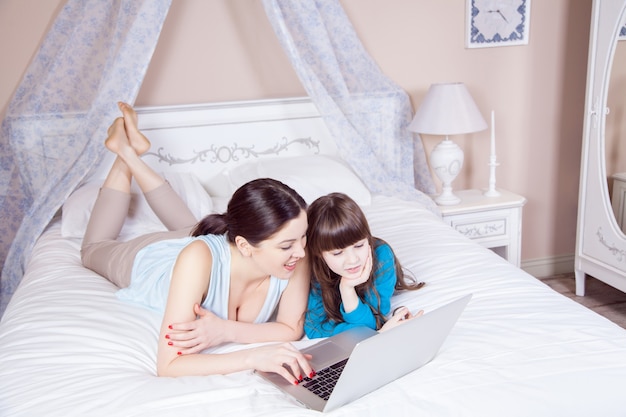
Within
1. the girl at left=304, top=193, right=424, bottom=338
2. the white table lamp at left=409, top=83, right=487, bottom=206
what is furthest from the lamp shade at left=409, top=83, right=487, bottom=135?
the girl at left=304, top=193, right=424, bottom=338

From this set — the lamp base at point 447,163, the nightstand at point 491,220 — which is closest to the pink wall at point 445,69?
the lamp base at point 447,163

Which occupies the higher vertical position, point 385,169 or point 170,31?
point 170,31

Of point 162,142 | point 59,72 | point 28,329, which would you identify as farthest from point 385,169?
point 28,329

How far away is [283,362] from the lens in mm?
1354

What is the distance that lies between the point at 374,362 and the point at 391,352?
0.05 meters

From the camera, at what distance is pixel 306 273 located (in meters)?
1.69

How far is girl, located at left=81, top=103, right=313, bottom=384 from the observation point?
1.40m

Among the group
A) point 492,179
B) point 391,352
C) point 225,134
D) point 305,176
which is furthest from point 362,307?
point 492,179

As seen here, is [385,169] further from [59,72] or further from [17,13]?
[17,13]

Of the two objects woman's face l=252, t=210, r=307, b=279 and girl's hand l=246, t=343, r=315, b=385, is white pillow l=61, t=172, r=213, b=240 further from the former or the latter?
girl's hand l=246, t=343, r=315, b=385

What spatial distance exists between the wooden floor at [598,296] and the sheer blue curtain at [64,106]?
2429 mm

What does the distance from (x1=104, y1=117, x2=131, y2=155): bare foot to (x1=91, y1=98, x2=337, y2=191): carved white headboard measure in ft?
1.21

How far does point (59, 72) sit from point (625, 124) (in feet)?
8.20

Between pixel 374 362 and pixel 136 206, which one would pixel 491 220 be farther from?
pixel 374 362
